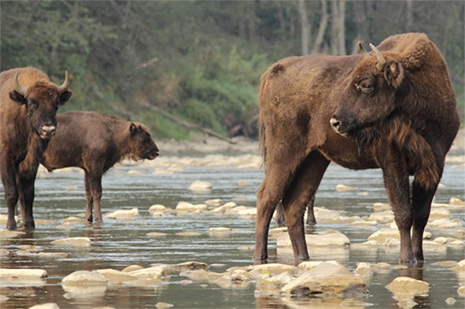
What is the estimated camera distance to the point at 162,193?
811 inches

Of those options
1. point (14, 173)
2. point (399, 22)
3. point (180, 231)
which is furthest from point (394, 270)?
point (399, 22)

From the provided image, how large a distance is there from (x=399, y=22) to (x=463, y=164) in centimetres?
3276

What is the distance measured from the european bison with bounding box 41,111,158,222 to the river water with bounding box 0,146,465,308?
751mm

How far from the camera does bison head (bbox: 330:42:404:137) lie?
9.63 metres

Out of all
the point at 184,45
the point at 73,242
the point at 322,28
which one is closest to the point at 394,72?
the point at 73,242

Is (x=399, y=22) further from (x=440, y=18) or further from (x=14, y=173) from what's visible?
(x=14, y=173)

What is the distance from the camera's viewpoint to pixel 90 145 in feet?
55.6

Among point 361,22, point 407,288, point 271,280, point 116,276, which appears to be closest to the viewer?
point 407,288

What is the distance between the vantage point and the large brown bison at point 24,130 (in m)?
13.6

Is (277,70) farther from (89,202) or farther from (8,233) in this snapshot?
(89,202)

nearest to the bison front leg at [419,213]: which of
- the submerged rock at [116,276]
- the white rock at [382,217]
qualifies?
the submerged rock at [116,276]

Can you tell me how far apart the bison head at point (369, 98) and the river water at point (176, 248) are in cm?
133

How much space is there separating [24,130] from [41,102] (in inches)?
22.8

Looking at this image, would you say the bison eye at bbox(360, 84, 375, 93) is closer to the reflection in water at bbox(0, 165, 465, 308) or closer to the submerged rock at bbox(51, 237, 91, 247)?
the reflection in water at bbox(0, 165, 465, 308)
